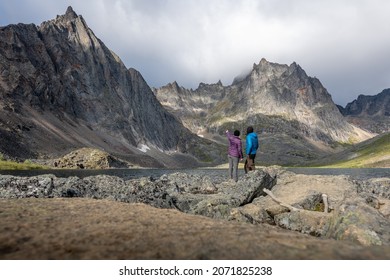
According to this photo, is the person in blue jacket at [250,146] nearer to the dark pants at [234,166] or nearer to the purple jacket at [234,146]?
the purple jacket at [234,146]

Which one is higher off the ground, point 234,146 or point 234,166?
point 234,146

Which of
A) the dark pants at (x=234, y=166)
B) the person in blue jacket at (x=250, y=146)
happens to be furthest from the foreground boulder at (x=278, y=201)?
the dark pants at (x=234, y=166)

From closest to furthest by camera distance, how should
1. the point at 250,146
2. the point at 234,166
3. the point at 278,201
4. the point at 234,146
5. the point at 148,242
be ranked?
the point at 148,242
the point at 278,201
the point at 250,146
the point at 234,146
the point at 234,166

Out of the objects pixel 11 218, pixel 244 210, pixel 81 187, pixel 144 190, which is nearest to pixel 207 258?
pixel 11 218

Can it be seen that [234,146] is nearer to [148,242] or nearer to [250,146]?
[250,146]

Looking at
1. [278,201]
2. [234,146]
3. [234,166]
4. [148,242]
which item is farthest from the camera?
[234,166]

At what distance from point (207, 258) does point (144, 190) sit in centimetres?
2075

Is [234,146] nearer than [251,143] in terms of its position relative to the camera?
No

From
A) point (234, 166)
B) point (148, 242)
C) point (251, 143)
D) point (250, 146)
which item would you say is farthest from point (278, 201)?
point (148, 242)

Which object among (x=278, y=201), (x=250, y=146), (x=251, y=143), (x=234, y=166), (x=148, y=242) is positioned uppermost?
(x=251, y=143)

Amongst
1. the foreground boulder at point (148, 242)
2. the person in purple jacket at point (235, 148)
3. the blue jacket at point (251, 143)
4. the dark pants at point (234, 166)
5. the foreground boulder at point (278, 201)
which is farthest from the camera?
the dark pants at point (234, 166)

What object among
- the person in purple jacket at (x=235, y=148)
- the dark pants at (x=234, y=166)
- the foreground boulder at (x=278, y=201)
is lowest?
the foreground boulder at (x=278, y=201)

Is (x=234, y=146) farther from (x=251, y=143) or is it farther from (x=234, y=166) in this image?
(x=234, y=166)
